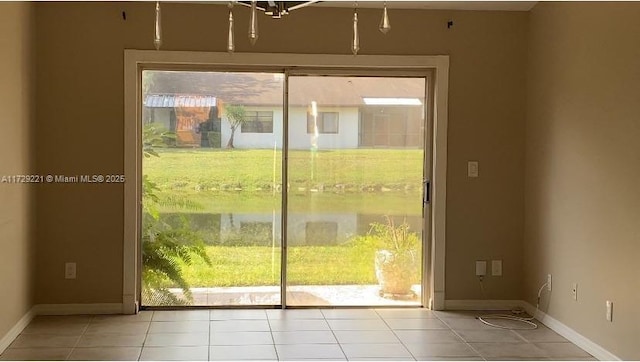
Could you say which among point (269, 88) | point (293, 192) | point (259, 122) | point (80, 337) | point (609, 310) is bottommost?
point (80, 337)

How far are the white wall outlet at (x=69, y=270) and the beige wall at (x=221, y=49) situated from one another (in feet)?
0.13

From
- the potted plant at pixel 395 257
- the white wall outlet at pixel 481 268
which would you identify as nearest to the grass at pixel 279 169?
the potted plant at pixel 395 257

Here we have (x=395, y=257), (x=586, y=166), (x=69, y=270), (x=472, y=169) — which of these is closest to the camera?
(x=586, y=166)

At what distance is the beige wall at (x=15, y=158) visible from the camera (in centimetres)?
456

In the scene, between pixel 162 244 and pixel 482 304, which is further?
pixel 482 304

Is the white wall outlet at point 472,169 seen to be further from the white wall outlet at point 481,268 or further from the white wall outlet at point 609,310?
the white wall outlet at point 609,310

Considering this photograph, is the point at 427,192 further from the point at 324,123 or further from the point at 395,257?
the point at 324,123

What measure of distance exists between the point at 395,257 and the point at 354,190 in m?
0.61

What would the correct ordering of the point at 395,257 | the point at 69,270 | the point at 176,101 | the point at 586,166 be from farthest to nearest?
the point at 395,257
the point at 176,101
the point at 69,270
the point at 586,166

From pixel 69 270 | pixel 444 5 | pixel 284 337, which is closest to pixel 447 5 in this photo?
pixel 444 5

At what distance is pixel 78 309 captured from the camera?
18.1ft

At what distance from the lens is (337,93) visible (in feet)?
18.9

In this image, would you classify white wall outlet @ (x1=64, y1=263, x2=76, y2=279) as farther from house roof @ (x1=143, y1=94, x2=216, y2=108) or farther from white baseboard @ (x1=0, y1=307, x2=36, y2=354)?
house roof @ (x1=143, y1=94, x2=216, y2=108)

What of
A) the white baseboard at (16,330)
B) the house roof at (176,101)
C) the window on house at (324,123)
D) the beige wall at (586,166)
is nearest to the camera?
the beige wall at (586,166)
